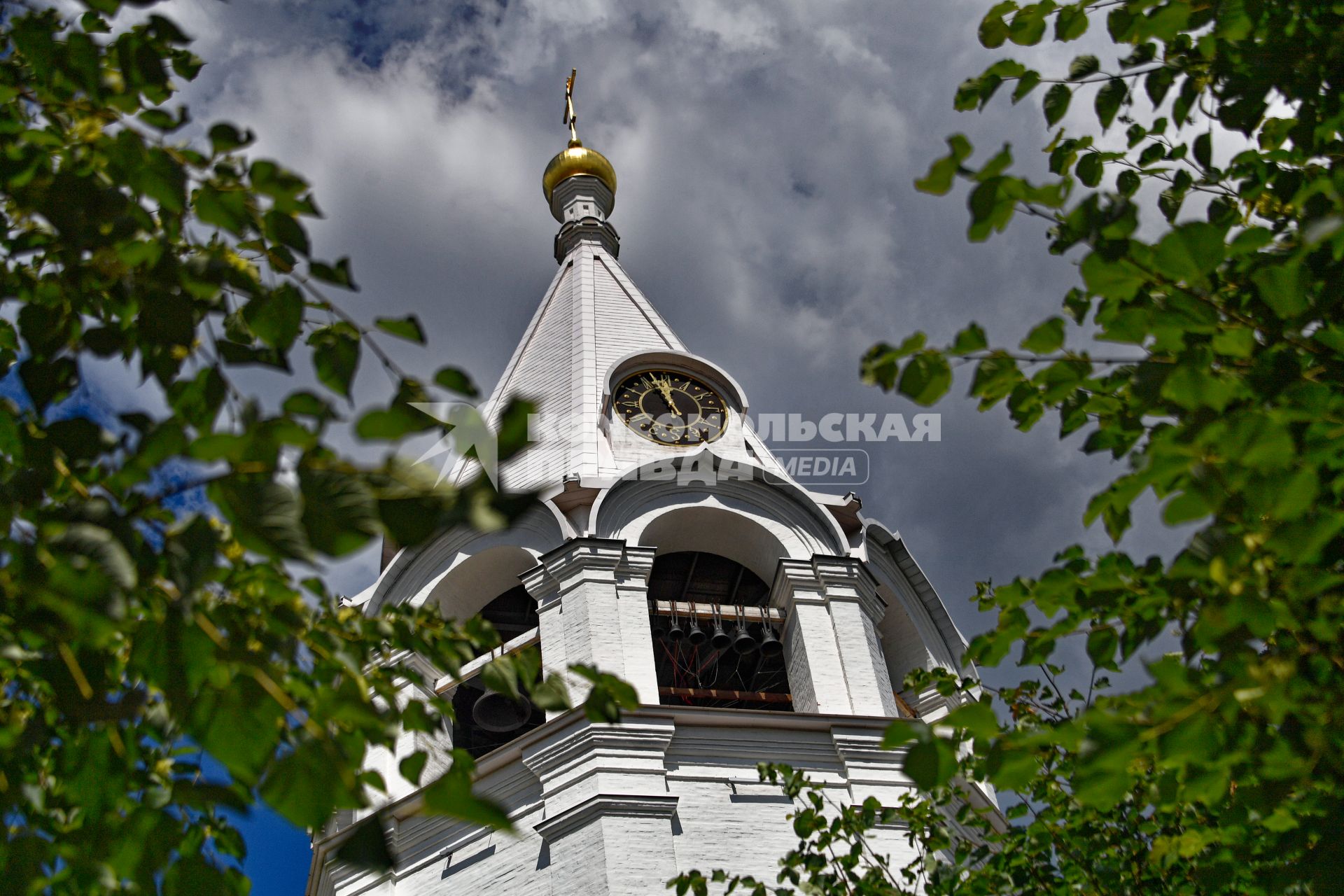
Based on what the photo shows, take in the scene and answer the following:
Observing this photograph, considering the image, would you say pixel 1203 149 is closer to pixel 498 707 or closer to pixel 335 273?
pixel 335 273

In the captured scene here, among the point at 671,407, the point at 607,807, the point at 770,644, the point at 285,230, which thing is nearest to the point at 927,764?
the point at 285,230

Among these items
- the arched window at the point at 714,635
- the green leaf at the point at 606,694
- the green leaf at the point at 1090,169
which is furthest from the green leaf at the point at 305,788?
the arched window at the point at 714,635

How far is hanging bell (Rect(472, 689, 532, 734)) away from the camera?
12.1m

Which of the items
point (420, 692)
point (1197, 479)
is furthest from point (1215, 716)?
point (420, 692)

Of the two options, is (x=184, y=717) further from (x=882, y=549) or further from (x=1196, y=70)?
(x=882, y=549)

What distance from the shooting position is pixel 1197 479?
286 centimetres

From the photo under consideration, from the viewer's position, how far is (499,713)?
12.3 meters

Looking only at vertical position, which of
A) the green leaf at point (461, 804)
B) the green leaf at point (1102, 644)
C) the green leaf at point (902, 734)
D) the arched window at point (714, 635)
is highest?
the arched window at point (714, 635)

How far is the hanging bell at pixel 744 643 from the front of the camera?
41.1ft

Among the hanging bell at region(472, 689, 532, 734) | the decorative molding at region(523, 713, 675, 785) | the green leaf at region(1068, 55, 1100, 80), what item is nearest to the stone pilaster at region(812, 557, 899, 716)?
the decorative molding at region(523, 713, 675, 785)

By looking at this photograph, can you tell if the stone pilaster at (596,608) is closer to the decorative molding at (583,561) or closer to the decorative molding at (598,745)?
the decorative molding at (583,561)

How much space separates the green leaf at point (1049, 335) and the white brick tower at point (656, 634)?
5334 mm

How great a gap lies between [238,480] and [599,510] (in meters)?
10.8

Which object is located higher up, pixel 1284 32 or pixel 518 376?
pixel 518 376
